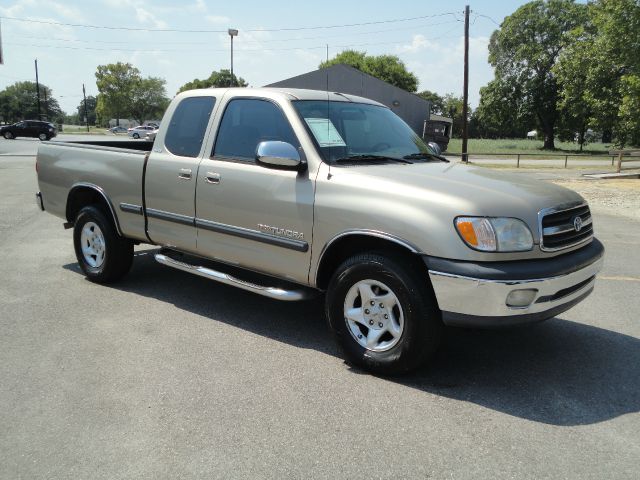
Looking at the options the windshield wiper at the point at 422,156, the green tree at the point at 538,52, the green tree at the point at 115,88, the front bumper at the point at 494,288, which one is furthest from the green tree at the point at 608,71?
the green tree at the point at 115,88

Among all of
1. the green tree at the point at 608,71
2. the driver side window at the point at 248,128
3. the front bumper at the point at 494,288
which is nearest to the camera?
the front bumper at the point at 494,288

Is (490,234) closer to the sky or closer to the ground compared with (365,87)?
closer to the ground

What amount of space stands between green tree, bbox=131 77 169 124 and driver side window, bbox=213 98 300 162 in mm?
109073

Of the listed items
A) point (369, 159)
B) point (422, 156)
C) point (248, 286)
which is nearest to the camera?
point (369, 159)

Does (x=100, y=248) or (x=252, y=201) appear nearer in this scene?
(x=252, y=201)

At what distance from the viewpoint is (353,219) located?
12.7ft

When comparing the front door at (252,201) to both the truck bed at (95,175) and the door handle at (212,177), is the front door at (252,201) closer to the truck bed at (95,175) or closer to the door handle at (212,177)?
the door handle at (212,177)

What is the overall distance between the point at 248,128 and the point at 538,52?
5990 centimetres

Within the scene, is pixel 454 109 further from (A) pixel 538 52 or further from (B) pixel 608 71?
(B) pixel 608 71

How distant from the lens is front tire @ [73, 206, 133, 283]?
→ 5844mm

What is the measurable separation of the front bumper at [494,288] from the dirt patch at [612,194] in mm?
9740

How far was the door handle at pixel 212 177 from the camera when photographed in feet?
15.4

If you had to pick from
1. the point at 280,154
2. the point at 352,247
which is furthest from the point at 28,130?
the point at 352,247

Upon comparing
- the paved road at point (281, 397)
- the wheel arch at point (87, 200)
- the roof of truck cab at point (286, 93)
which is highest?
the roof of truck cab at point (286, 93)
